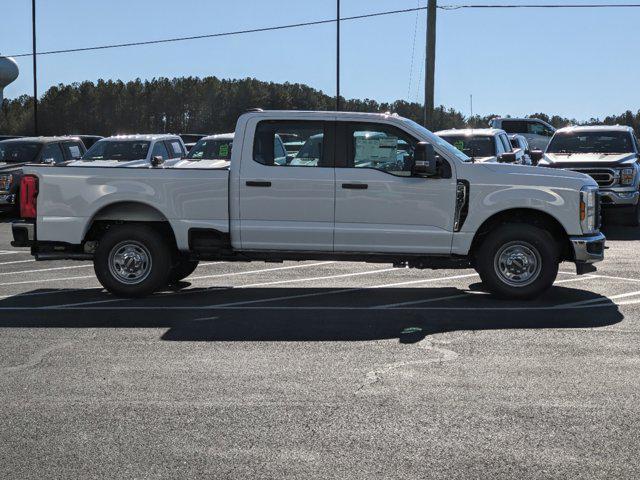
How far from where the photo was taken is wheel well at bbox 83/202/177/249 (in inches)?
460

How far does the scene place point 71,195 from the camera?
11734 millimetres

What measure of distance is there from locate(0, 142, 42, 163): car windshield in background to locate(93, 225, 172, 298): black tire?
13.2 metres

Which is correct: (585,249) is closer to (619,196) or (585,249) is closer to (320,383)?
(320,383)

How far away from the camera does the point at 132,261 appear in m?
11.8

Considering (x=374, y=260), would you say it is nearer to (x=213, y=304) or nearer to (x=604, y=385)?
(x=213, y=304)

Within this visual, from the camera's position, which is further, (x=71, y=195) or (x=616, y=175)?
(x=616, y=175)

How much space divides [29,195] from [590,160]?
12.4 metres

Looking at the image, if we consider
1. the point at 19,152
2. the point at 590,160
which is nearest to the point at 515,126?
the point at 590,160

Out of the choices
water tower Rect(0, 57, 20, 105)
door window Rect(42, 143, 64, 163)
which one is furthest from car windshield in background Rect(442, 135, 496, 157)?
water tower Rect(0, 57, 20, 105)

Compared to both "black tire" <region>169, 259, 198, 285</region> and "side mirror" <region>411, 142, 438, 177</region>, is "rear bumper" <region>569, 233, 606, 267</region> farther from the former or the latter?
"black tire" <region>169, 259, 198, 285</region>

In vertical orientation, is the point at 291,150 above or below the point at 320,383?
above

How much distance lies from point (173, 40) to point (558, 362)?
44970 mm

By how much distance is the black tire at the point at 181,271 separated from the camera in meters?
12.7

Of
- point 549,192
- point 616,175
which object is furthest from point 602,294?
point 616,175
